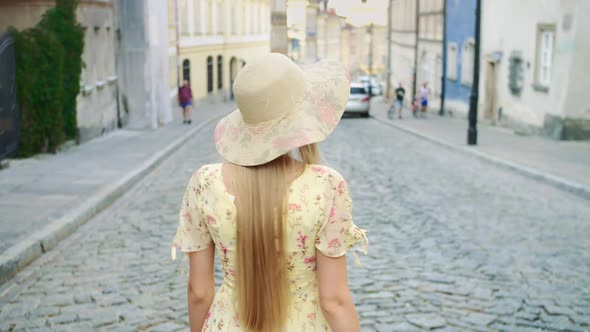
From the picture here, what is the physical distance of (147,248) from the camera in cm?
727

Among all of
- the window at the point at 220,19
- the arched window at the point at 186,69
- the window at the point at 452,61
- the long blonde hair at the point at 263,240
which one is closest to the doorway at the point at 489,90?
the window at the point at 452,61

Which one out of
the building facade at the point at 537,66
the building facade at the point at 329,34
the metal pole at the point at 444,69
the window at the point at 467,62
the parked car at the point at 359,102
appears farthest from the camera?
the building facade at the point at 329,34

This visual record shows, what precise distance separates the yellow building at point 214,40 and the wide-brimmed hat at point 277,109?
90.2 ft

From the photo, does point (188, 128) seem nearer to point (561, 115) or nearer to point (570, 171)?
point (561, 115)

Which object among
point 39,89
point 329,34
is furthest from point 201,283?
point 329,34

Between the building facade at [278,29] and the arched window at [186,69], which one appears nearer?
the building facade at [278,29]

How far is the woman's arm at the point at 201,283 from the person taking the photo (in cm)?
233

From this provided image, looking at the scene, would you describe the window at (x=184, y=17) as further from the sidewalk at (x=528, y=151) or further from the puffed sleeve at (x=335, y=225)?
the puffed sleeve at (x=335, y=225)

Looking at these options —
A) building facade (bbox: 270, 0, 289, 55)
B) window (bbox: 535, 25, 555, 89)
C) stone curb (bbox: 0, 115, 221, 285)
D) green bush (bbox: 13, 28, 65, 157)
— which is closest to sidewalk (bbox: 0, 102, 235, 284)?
stone curb (bbox: 0, 115, 221, 285)

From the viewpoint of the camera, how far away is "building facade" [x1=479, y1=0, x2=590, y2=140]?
56.7 feet

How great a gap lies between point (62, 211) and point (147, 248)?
1.91 metres

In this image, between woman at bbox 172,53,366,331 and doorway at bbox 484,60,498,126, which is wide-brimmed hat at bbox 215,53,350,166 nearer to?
woman at bbox 172,53,366,331

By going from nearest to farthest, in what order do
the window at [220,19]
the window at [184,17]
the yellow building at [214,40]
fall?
the window at [184,17] < the yellow building at [214,40] < the window at [220,19]

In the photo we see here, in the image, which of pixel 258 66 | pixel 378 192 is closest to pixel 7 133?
pixel 378 192
